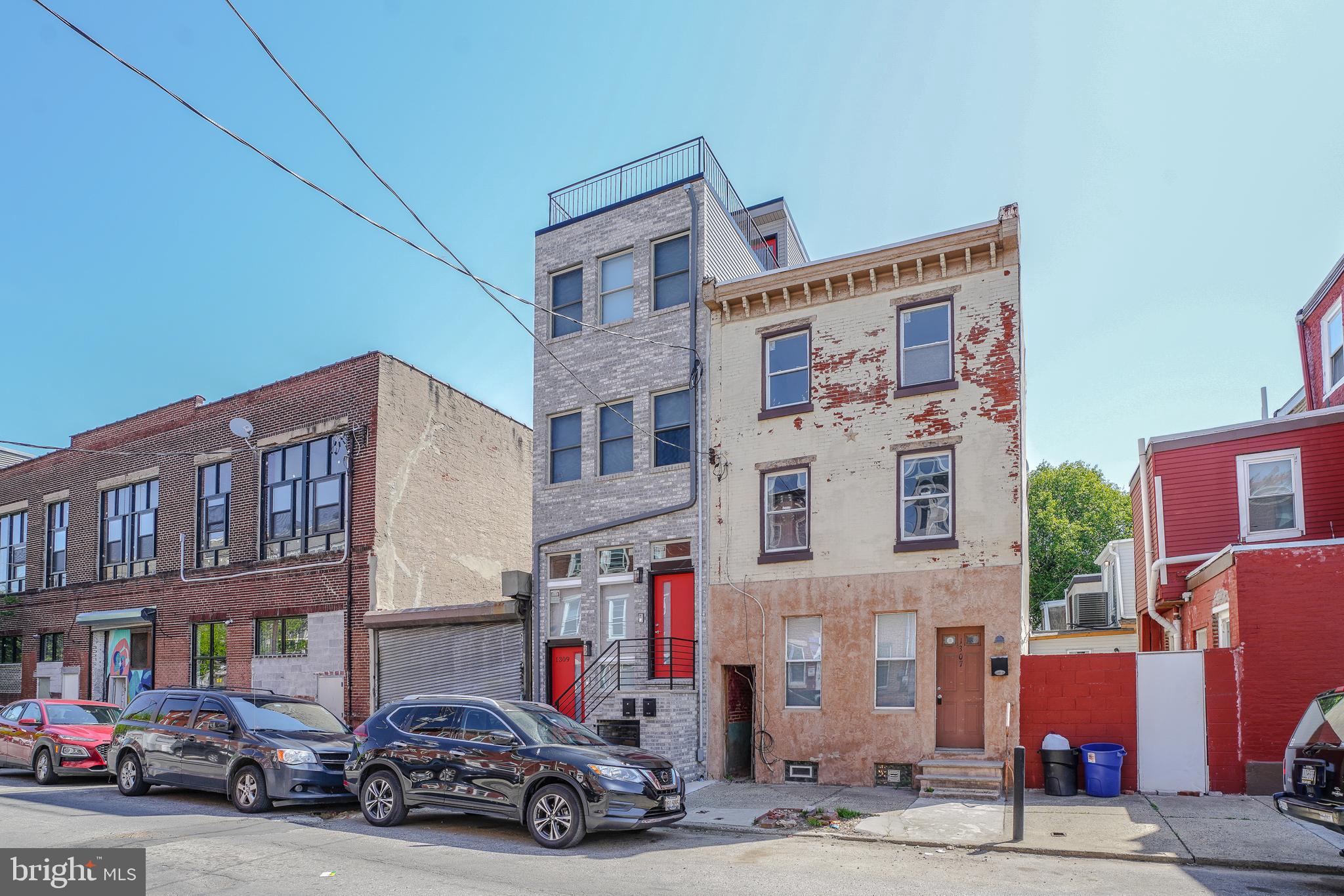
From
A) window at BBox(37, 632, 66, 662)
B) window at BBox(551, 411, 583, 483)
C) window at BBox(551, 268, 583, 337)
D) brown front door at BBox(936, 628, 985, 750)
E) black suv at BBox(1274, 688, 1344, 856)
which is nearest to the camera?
black suv at BBox(1274, 688, 1344, 856)

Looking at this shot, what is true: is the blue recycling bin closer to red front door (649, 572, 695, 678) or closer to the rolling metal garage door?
red front door (649, 572, 695, 678)

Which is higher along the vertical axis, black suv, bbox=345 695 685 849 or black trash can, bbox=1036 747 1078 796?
black suv, bbox=345 695 685 849

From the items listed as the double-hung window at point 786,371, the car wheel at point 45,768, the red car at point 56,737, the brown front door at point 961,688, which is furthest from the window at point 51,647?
the brown front door at point 961,688

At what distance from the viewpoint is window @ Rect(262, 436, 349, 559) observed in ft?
75.6

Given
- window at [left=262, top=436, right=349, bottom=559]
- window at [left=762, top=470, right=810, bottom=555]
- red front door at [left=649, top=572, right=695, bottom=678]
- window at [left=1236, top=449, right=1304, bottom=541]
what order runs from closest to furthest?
window at [left=1236, top=449, right=1304, bottom=541], window at [left=762, top=470, right=810, bottom=555], red front door at [left=649, top=572, right=695, bottom=678], window at [left=262, top=436, right=349, bottom=559]

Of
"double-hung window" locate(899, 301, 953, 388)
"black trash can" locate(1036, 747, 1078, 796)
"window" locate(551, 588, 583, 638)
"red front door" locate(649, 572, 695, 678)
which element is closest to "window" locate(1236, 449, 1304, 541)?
"double-hung window" locate(899, 301, 953, 388)

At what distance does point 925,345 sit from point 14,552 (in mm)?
30951

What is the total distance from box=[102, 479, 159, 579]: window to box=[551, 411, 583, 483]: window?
13.5 m

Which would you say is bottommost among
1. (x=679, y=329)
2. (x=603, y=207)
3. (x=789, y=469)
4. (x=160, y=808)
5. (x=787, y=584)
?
(x=160, y=808)

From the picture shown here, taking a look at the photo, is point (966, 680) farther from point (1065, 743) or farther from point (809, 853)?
point (809, 853)

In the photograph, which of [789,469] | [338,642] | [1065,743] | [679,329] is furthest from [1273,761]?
[338,642]

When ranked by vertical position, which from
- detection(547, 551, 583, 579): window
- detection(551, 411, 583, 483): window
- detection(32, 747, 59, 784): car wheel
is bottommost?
detection(32, 747, 59, 784): car wheel

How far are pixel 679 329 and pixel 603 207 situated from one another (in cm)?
347

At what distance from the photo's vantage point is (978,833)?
39.0ft
